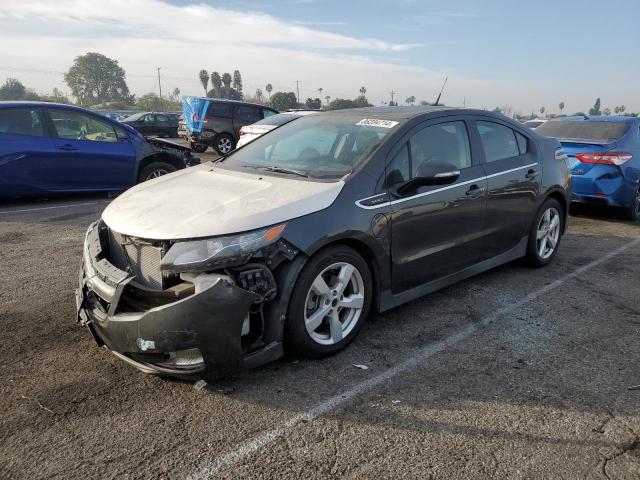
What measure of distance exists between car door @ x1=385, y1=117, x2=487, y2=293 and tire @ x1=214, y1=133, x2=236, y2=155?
14237 millimetres

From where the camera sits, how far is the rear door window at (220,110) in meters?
17.5

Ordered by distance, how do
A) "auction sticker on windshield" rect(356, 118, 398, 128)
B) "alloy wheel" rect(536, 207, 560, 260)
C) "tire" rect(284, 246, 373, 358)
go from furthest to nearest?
"alloy wheel" rect(536, 207, 560, 260)
"auction sticker on windshield" rect(356, 118, 398, 128)
"tire" rect(284, 246, 373, 358)

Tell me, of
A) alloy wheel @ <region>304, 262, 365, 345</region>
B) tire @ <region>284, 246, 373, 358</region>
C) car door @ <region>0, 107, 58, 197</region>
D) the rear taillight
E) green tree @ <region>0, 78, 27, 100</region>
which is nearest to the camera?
tire @ <region>284, 246, 373, 358</region>

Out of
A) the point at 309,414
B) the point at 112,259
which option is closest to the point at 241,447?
the point at 309,414

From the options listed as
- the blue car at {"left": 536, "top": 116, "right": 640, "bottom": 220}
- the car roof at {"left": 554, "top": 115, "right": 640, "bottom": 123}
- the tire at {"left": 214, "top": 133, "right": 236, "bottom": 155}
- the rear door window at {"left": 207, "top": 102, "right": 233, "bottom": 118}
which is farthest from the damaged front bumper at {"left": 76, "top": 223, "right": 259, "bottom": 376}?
the rear door window at {"left": 207, "top": 102, "right": 233, "bottom": 118}

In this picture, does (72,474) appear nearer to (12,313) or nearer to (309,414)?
(309,414)

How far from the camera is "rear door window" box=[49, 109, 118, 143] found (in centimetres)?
816

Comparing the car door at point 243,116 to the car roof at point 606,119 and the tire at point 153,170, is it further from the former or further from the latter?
the car roof at point 606,119

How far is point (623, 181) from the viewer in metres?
7.60

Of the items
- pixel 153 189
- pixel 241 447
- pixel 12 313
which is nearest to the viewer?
pixel 241 447

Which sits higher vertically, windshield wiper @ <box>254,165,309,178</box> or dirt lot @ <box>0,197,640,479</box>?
windshield wiper @ <box>254,165,309,178</box>

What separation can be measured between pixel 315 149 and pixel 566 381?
2.39 meters

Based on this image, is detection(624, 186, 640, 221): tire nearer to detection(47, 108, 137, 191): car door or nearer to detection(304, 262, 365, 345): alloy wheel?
detection(304, 262, 365, 345): alloy wheel

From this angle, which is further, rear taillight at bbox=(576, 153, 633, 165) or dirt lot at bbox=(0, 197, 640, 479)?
rear taillight at bbox=(576, 153, 633, 165)
